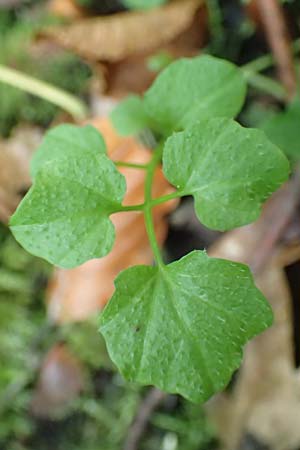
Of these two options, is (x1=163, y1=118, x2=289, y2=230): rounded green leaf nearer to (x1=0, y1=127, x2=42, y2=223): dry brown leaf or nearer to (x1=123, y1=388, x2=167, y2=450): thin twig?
(x1=123, y1=388, x2=167, y2=450): thin twig

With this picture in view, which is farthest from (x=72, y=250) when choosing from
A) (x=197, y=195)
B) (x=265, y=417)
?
(x=265, y=417)

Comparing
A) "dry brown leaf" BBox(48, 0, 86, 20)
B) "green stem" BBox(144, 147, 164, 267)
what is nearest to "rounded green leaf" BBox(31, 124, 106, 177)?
"green stem" BBox(144, 147, 164, 267)

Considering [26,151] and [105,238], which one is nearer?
[105,238]

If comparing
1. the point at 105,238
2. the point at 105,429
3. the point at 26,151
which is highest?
the point at 105,238

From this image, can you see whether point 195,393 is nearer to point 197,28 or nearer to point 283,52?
point 283,52

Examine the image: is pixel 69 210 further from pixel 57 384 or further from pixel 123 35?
pixel 123 35

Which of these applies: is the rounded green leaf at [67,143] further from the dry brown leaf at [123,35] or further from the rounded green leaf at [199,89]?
the dry brown leaf at [123,35]

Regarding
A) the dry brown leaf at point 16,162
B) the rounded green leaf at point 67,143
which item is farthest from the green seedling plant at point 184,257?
the dry brown leaf at point 16,162
